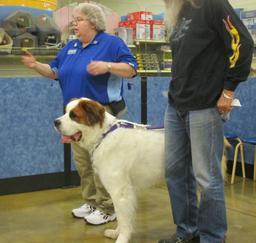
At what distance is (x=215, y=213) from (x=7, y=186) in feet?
9.56

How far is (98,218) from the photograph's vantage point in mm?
4012

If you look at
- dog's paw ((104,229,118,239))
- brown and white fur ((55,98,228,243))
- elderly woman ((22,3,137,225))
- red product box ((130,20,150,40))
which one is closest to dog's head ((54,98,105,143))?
brown and white fur ((55,98,228,243))

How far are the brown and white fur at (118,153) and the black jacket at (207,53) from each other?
0.58 m

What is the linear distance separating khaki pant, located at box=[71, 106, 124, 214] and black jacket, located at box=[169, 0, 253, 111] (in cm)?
132

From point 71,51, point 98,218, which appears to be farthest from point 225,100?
point 98,218

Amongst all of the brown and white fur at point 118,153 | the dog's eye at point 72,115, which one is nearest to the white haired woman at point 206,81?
the brown and white fur at point 118,153

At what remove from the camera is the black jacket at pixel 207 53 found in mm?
2607

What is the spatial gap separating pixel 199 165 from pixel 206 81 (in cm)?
53

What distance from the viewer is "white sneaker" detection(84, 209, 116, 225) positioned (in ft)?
13.1

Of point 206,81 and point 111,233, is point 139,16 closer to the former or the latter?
point 111,233

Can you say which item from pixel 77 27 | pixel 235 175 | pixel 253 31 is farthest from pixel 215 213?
pixel 253 31

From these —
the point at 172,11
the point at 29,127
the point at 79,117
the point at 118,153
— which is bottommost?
the point at 29,127

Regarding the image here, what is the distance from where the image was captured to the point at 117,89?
12.9ft

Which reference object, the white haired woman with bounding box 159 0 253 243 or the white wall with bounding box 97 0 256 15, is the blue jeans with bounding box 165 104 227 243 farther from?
the white wall with bounding box 97 0 256 15
